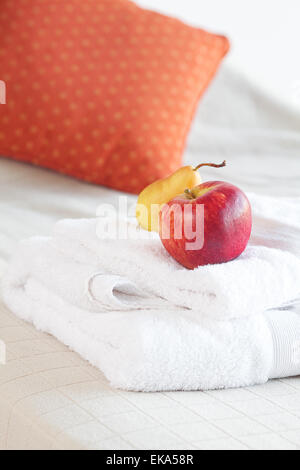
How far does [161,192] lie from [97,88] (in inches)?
31.1

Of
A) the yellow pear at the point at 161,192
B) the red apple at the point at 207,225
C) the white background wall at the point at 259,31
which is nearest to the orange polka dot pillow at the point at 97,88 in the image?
the white background wall at the point at 259,31

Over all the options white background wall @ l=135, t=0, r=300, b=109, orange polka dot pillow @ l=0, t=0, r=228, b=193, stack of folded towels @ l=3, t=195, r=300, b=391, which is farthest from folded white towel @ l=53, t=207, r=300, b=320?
white background wall @ l=135, t=0, r=300, b=109

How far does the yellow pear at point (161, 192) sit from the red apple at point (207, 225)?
0.28 ft

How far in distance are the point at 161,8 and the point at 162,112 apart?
63 cm

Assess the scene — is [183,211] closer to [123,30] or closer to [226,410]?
[226,410]

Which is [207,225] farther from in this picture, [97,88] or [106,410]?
[97,88]

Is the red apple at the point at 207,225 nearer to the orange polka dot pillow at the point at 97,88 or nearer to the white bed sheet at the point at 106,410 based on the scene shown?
the white bed sheet at the point at 106,410

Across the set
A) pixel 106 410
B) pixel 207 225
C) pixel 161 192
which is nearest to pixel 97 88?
pixel 161 192

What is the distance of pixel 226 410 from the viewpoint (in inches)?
26.7

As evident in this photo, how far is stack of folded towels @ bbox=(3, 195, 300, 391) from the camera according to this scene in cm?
70

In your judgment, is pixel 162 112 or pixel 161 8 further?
pixel 161 8

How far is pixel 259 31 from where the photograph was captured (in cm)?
226
